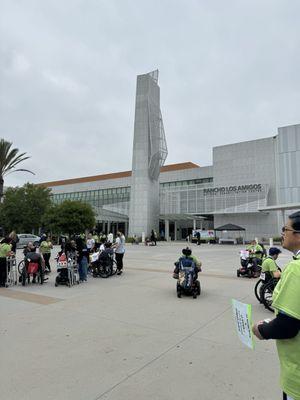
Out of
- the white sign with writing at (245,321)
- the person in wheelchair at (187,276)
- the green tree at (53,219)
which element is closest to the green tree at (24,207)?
the green tree at (53,219)

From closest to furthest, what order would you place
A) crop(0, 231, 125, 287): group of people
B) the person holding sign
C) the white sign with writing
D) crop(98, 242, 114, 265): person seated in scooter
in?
the person holding sign → the white sign with writing → crop(0, 231, 125, 287): group of people → crop(98, 242, 114, 265): person seated in scooter

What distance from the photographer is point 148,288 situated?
9039 mm

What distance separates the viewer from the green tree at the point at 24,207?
41906mm

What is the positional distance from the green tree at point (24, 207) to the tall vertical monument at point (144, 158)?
42.4 ft

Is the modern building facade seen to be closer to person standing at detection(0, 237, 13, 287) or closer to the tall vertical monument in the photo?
the tall vertical monument

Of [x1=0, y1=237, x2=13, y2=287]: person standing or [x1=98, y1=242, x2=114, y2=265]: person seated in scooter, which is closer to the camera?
[x1=0, y1=237, x2=13, y2=287]: person standing

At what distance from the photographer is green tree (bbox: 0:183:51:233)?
1650 inches

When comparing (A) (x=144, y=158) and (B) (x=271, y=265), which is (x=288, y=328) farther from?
(A) (x=144, y=158)

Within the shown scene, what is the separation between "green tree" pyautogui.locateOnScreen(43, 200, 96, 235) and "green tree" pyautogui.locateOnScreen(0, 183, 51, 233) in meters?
4.22

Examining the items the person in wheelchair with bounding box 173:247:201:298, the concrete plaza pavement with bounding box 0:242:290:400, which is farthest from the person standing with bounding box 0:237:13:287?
the person in wheelchair with bounding box 173:247:201:298

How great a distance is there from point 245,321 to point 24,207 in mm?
44072

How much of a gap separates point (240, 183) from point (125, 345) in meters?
47.5

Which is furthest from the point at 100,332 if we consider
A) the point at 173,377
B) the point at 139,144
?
the point at 139,144

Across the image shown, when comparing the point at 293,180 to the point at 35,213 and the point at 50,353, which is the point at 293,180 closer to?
the point at 35,213
